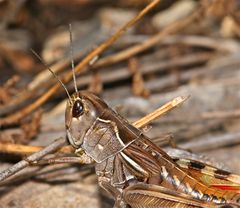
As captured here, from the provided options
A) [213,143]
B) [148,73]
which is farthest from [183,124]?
[148,73]

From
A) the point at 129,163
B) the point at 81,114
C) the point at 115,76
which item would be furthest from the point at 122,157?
the point at 115,76

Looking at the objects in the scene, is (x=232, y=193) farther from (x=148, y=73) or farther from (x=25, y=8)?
(x=25, y=8)

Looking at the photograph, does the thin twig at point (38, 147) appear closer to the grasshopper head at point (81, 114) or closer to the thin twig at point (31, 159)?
the thin twig at point (31, 159)

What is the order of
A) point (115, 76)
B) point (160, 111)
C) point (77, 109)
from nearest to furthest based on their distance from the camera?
point (77, 109) < point (160, 111) < point (115, 76)

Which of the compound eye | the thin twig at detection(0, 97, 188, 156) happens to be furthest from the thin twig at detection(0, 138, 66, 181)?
the compound eye

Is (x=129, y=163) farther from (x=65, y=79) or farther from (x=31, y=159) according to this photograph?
(x=65, y=79)

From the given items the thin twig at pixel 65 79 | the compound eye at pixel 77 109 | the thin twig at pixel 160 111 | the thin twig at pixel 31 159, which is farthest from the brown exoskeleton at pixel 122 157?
the thin twig at pixel 65 79

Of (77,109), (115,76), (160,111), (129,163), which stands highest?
(77,109)

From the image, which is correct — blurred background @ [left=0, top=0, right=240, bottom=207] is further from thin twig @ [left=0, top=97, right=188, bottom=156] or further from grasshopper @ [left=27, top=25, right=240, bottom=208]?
grasshopper @ [left=27, top=25, right=240, bottom=208]
